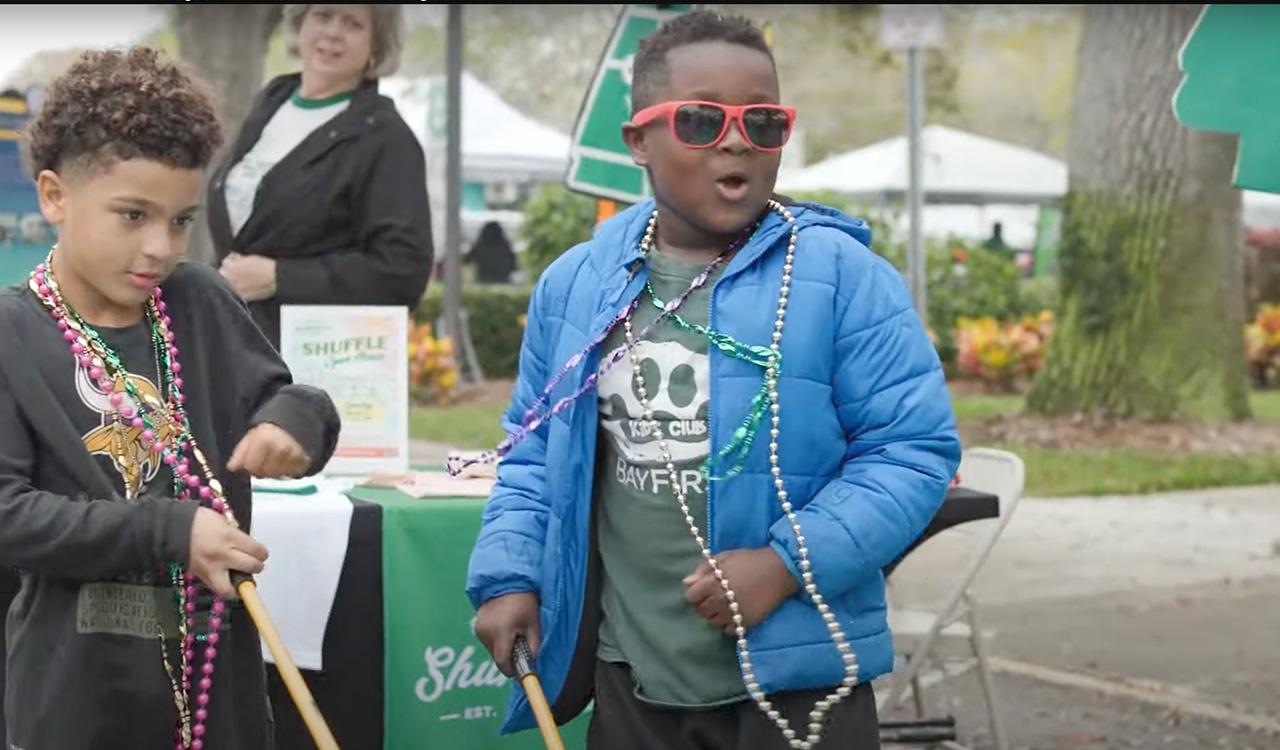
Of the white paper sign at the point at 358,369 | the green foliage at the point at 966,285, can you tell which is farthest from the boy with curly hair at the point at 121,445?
the green foliage at the point at 966,285

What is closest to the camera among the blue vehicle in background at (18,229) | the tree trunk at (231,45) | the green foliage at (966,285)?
the blue vehicle in background at (18,229)

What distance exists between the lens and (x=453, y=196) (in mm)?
16344

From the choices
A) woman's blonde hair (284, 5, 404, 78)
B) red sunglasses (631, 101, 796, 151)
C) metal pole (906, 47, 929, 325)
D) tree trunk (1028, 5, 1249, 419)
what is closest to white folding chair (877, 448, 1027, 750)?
woman's blonde hair (284, 5, 404, 78)

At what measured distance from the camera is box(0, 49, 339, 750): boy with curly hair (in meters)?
2.46

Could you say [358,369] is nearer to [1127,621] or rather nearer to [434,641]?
[434,641]

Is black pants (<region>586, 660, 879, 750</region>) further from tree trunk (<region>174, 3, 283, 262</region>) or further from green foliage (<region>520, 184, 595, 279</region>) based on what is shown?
green foliage (<region>520, 184, 595, 279</region>)

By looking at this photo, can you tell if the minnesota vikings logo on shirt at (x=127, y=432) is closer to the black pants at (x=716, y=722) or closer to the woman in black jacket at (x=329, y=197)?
the black pants at (x=716, y=722)

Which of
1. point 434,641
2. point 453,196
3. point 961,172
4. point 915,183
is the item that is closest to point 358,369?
point 434,641

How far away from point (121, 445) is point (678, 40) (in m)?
1.04

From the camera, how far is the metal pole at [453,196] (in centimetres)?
1579

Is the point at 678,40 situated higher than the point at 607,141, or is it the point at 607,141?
the point at 678,40

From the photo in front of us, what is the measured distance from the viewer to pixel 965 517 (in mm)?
4488

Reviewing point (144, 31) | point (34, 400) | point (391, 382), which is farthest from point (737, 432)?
point (144, 31)

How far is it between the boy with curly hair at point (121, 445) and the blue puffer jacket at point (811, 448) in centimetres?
41
